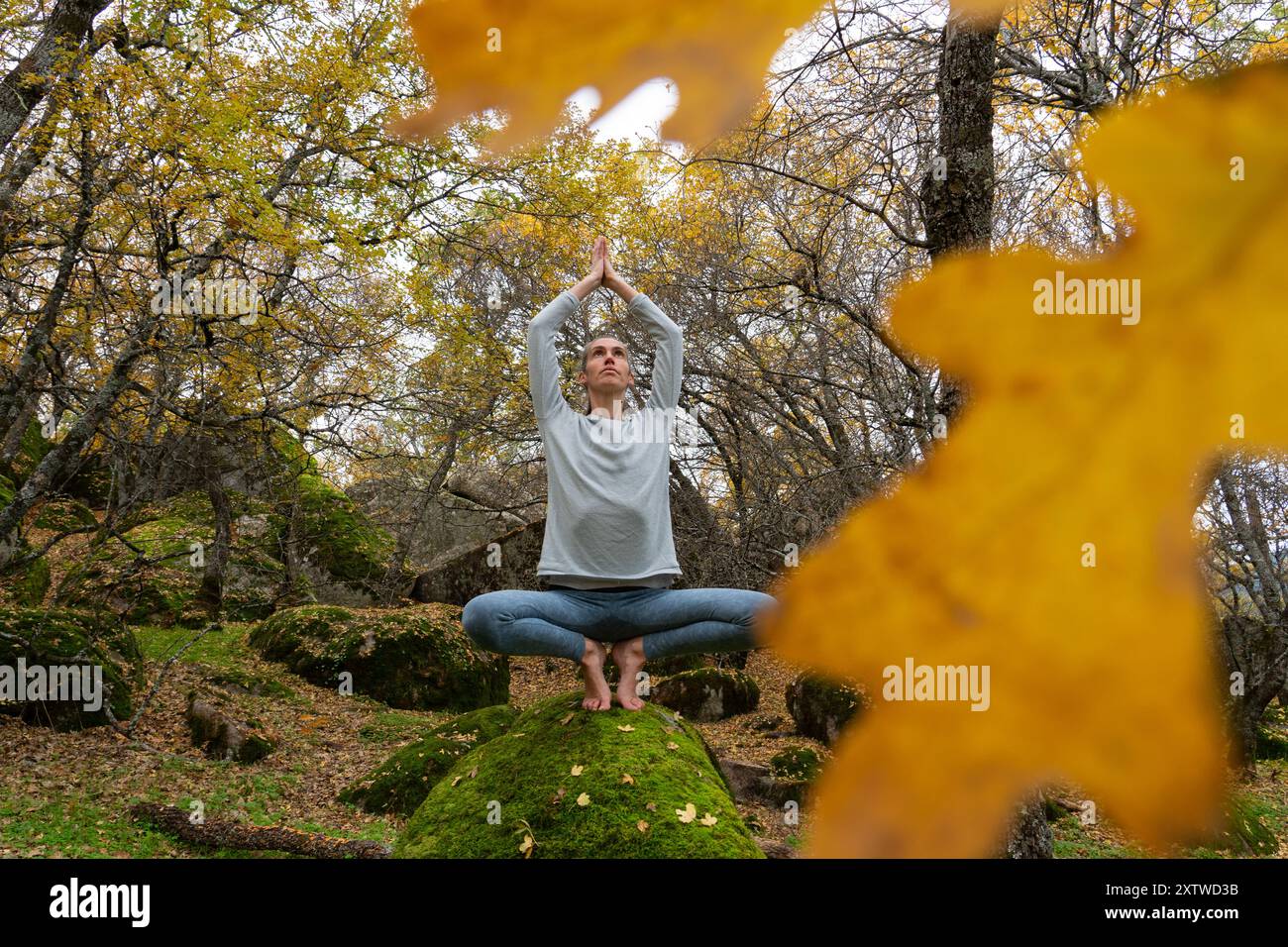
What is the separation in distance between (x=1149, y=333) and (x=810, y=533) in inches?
245

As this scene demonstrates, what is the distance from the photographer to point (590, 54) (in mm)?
1420

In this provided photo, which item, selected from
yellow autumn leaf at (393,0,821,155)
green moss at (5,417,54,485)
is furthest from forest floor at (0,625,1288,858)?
green moss at (5,417,54,485)

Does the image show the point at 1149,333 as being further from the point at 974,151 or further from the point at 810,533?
the point at 810,533

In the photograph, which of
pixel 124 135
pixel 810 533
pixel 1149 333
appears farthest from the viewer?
pixel 810 533

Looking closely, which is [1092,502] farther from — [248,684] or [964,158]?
[248,684]

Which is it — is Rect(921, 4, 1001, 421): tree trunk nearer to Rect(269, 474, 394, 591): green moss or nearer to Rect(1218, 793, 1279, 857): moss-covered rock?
Rect(1218, 793, 1279, 857): moss-covered rock

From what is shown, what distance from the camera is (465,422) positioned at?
29.6 feet

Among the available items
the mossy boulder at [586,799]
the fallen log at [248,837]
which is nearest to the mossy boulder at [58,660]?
the fallen log at [248,837]

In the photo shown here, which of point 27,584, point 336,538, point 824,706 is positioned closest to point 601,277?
point 824,706

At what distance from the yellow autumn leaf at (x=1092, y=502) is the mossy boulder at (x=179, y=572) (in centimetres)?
895

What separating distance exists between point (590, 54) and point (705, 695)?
26.4ft

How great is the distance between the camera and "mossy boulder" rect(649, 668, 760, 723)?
868 centimetres
